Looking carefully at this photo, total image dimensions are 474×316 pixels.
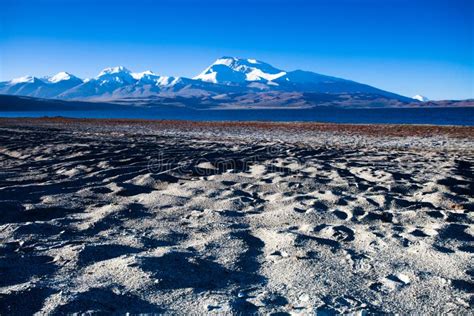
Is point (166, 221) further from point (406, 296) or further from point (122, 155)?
point (122, 155)

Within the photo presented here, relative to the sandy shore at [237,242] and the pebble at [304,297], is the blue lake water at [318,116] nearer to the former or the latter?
the sandy shore at [237,242]

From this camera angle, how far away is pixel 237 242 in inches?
154

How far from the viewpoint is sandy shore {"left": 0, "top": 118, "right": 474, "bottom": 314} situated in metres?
2.79

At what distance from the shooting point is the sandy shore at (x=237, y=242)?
2793 mm

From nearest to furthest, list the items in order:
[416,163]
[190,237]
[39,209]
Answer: [190,237] → [39,209] → [416,163]

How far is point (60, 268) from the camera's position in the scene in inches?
128

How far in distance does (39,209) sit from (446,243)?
4767 millimetres

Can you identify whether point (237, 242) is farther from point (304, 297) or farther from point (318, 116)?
point (318, 116)

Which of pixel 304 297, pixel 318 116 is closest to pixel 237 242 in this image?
pixel 304 297

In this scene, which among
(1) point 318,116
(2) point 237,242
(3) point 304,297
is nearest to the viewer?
(3) point 304,297

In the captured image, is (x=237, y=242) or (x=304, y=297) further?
(x=237, y=242)

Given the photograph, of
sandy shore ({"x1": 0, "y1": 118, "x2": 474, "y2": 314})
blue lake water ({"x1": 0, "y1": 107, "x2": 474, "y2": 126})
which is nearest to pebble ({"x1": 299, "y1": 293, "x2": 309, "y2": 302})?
sandy shore ({"x1": 0, "y1": 118, "x2": 474, "y2": 314})

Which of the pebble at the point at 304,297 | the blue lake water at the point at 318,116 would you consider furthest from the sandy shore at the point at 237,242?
the blue lake water at the point at 318,116

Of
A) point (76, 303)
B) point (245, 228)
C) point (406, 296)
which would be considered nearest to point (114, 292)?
point (76, 303)
